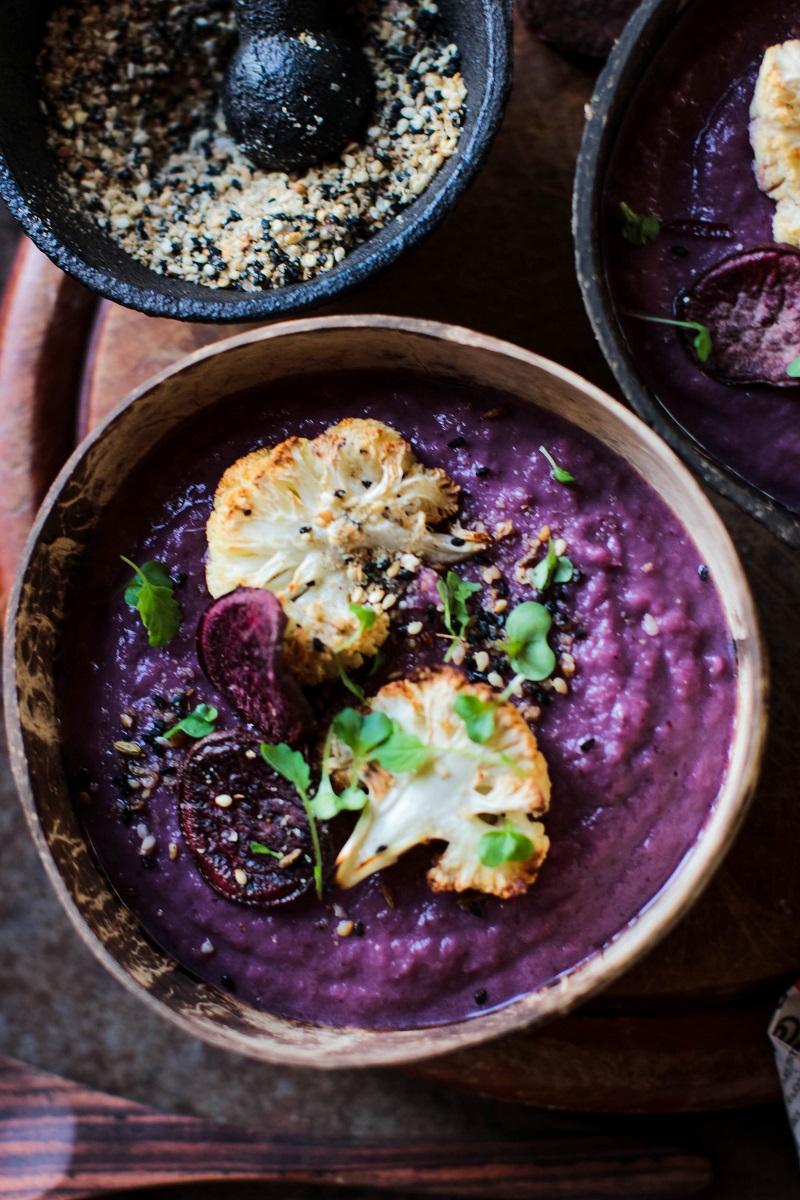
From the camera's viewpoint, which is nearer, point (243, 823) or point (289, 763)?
point (289, 763)

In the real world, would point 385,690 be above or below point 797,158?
below

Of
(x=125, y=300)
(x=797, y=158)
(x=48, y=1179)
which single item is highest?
(x=797, y=158)

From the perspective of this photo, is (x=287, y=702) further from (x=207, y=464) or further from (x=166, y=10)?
(x=166, y=10)

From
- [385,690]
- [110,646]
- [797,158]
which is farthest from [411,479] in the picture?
[797,158]

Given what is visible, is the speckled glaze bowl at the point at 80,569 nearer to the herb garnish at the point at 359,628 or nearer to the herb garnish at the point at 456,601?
the herb garnish at the point at 456,601

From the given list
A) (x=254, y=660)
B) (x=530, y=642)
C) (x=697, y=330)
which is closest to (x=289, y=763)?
(x=254, y=660)

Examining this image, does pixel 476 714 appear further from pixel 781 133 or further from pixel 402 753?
pixel 781 133

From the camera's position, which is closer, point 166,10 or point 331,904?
point 331,904
